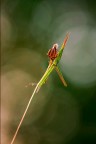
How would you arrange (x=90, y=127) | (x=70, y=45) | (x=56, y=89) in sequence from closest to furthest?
(x=90, y=127)
(x=56, y=89)
(x=70, y=45)

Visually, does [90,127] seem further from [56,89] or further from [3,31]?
[3,31]

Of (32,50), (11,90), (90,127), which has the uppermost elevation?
(32,50)

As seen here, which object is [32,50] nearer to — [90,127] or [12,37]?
[12,37]

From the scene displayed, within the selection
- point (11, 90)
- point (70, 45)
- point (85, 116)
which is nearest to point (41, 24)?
point (70, 45)

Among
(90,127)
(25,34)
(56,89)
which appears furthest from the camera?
(25,34)

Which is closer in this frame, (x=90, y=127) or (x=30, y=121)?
(x=90, y=127)

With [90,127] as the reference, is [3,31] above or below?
above

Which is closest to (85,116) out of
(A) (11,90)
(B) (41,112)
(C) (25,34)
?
(B) (41,112)
